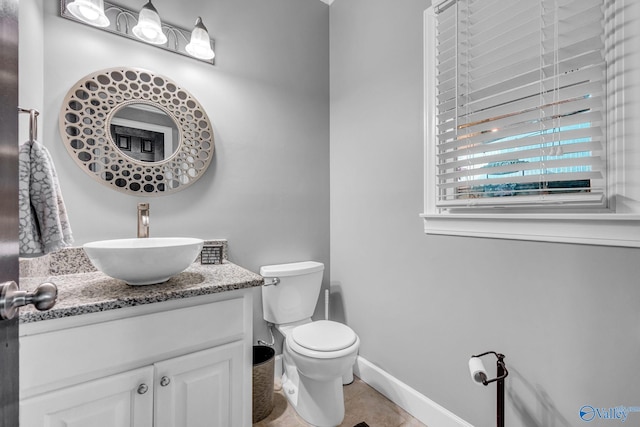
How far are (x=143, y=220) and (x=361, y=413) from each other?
1583 mm

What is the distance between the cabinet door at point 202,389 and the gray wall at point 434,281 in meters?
0.98

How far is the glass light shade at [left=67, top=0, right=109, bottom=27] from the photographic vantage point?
4.16 feet

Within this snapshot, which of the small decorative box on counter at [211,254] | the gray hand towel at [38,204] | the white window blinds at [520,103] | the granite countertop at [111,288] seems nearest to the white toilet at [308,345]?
the small decorative box on counter at [211,254]

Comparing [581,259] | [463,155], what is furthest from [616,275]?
[463,155]

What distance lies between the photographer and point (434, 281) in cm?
151

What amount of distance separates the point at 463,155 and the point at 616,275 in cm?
72

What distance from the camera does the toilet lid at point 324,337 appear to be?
4.73ft

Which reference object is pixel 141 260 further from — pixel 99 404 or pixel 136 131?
pixel 136 131

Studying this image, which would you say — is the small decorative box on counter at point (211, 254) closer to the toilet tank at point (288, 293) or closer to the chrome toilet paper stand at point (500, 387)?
the toilet tank at point (288, 293)

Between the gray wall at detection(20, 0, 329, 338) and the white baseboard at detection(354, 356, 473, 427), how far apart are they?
2.46ft

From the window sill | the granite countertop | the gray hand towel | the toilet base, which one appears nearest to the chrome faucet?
the granite countertop

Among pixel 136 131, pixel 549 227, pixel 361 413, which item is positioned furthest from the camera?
pixel 361 413

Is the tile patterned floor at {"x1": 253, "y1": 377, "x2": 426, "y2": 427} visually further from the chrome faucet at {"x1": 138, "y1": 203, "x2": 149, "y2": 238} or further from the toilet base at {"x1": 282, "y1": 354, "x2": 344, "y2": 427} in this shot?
the chrome faucet at {"x1": 138, "y1": 203, "x2": 149, "y2": 238}

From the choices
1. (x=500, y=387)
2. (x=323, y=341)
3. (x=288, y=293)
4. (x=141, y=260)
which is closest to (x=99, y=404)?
(x=141, y=260)
